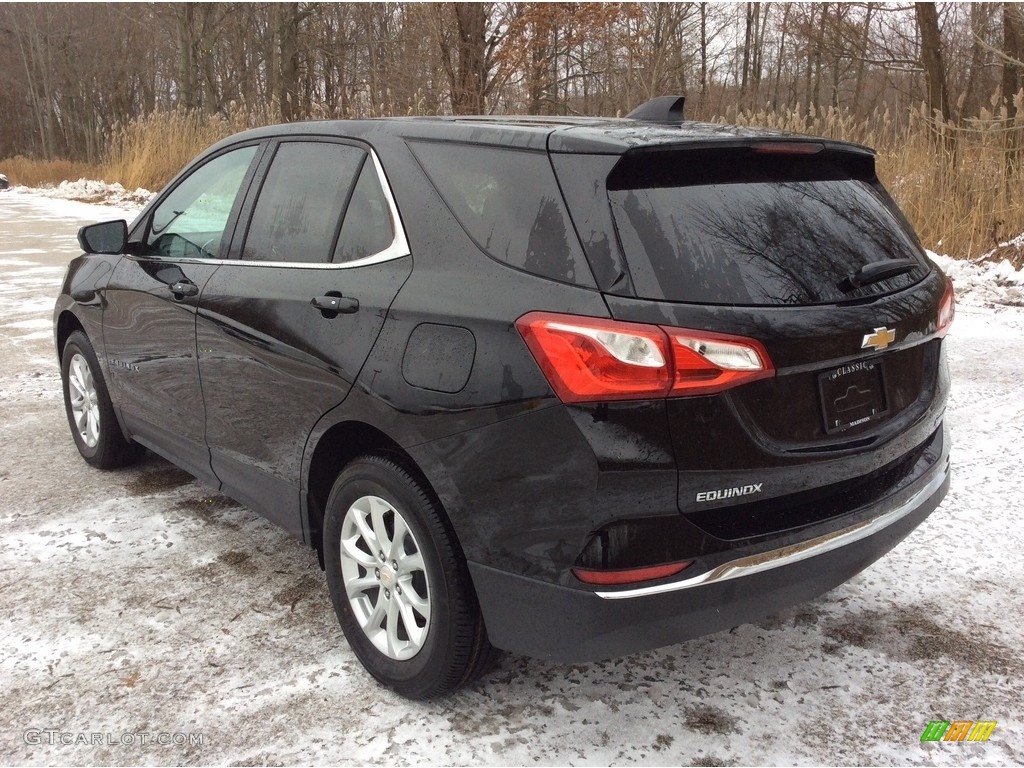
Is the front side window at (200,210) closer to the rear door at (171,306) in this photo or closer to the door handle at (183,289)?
the rear door at (171,306)

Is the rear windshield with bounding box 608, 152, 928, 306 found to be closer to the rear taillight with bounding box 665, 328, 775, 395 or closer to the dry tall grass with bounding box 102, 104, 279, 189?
the rear taillight with bounding box 665, 328, 775, 395

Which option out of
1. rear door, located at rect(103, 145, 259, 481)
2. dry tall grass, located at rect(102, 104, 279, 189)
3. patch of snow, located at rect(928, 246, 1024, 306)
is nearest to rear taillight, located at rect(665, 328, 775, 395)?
rear door, located at rect(103, 145, 259, 481)

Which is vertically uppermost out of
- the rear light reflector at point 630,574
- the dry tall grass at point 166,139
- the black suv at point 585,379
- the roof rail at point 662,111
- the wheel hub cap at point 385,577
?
the dry tall grass at point 166,139

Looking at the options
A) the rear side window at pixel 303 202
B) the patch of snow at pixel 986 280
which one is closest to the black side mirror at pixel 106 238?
the rear side window at pixel 303 202

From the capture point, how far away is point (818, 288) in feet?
7.11

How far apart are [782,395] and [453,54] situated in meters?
16.2

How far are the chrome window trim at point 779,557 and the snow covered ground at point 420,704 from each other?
1.84 ft

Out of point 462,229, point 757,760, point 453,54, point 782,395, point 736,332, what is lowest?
point 757,760

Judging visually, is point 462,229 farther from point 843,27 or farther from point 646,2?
point 646,2

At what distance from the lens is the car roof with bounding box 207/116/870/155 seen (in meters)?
2.16

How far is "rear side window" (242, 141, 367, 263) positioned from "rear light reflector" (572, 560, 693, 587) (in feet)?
4.61

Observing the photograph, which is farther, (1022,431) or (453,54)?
(453,54)

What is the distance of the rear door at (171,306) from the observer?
3.36 meters

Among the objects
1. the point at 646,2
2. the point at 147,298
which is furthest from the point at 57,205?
the point at 147,298
